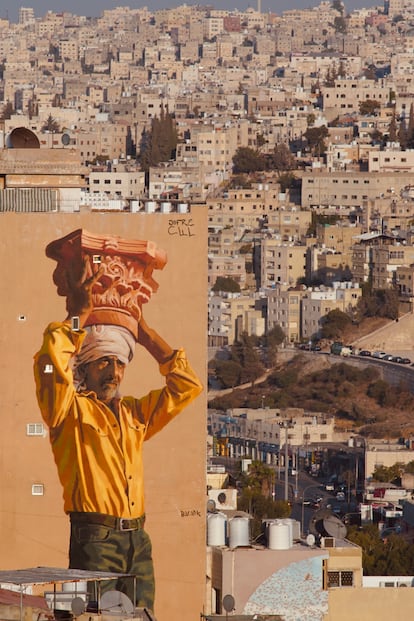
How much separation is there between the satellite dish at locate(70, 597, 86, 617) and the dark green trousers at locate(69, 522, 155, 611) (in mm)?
4258

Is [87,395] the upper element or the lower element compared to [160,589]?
upper

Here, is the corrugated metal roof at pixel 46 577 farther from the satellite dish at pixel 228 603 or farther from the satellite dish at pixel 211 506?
the satellite dish at pixel 211 506

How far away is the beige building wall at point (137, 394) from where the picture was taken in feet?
57.7

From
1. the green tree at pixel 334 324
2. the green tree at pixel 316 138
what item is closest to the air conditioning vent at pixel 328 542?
the green tree at pixel 334 324

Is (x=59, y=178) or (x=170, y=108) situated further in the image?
(x=170, y=108)

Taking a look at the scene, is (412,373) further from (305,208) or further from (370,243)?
(305,208)

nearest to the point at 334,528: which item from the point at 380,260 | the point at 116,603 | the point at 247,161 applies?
the point at 116,603

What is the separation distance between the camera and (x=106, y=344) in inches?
703

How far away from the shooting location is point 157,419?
1778 centimetres

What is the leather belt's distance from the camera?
17.7 meters

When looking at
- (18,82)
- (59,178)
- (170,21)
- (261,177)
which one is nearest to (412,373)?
(261,177)

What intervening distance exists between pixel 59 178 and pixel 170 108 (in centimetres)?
8083

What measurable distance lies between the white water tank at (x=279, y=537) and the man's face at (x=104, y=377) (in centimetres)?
135

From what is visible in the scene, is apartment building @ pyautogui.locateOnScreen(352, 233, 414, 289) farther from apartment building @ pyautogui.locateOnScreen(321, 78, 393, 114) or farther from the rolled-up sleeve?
the rolled-up sleeve
